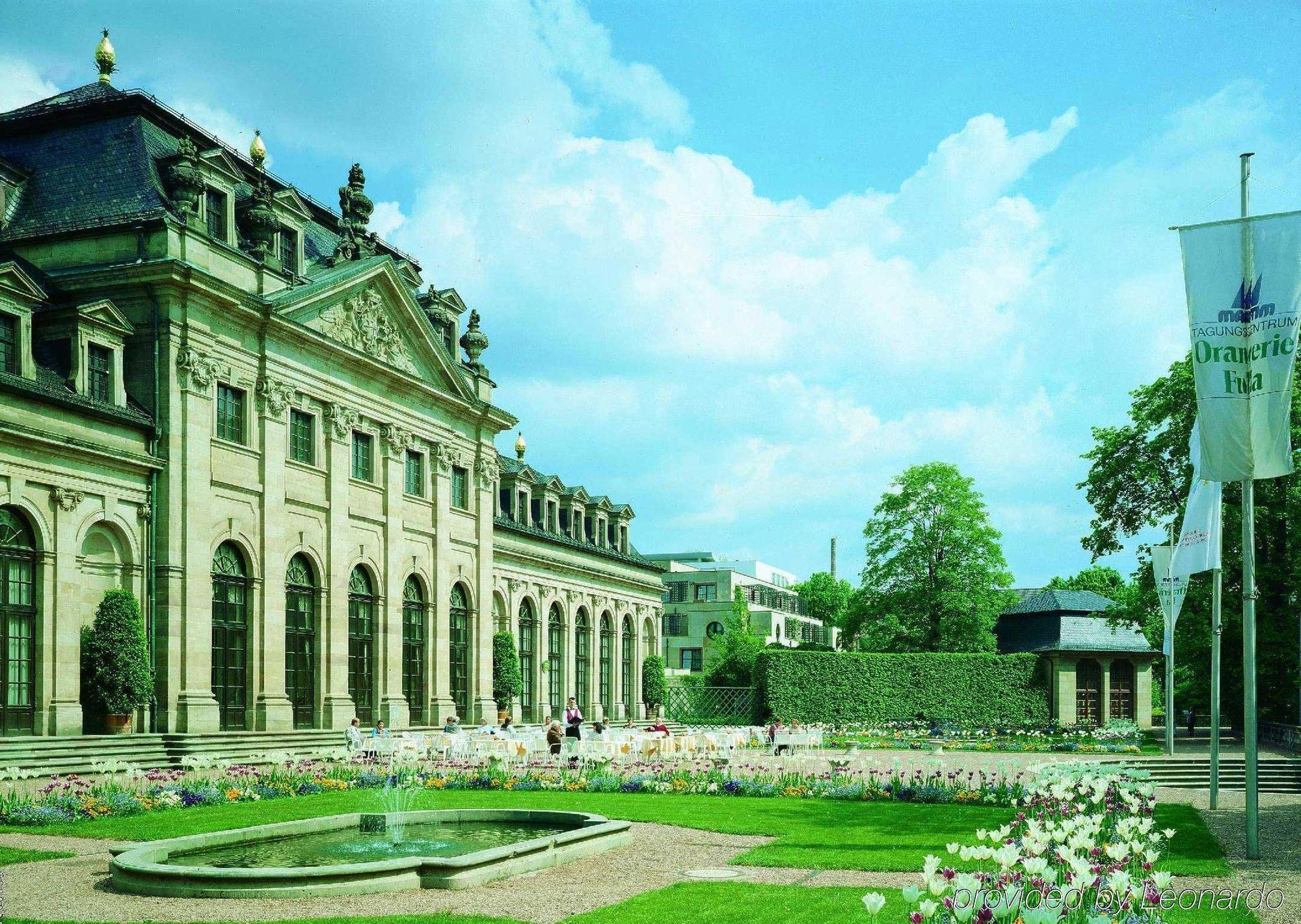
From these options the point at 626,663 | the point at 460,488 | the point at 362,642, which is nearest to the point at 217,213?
the point at 362,642

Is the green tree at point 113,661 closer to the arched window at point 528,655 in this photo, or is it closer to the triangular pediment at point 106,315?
the triangular pediment at point 106,315

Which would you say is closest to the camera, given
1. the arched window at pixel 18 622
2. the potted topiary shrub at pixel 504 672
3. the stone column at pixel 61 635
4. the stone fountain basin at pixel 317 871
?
the stone fountain basin at pixel 317 871

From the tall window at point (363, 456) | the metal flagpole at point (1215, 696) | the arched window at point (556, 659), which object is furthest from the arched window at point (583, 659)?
the metal flagpole at point (1215, 696)

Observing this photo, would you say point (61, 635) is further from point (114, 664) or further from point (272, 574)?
point (272, 574)

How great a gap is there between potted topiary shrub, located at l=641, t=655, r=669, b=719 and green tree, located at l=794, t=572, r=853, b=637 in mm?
56848

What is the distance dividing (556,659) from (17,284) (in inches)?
1443

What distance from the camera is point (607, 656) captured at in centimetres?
6894

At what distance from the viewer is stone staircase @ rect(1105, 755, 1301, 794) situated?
1281 inches

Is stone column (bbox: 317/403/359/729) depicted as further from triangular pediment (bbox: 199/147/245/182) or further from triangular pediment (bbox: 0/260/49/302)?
triangular pediment (bbox: 0/260/49/302)

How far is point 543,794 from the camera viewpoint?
26.5 metres

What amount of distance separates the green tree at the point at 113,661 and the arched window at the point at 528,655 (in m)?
27.9

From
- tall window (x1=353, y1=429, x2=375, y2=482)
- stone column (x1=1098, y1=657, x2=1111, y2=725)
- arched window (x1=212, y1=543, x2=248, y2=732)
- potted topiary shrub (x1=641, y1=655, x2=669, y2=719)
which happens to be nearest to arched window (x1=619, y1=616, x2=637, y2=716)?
potted topiary shrub (x1=641, y1=655, x2=669, y2=719)

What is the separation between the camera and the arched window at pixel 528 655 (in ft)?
190

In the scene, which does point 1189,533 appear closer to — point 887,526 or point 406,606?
point 406,606
